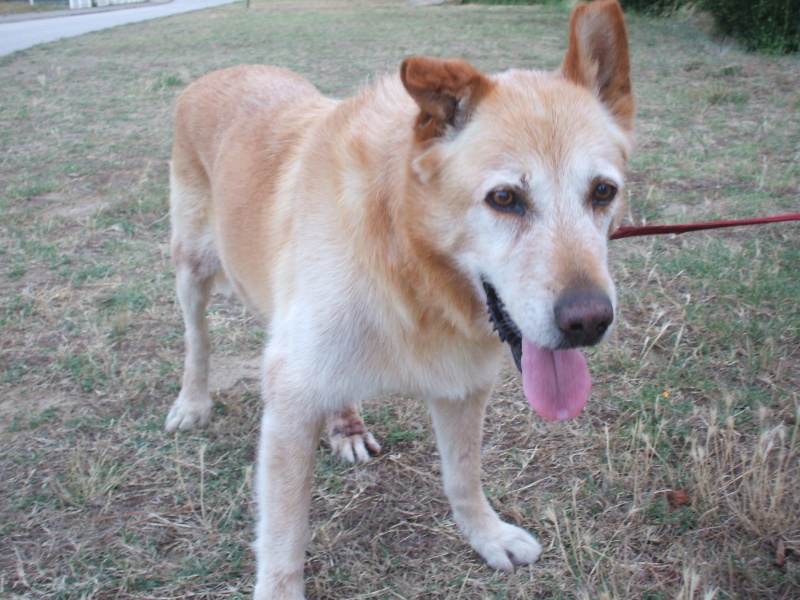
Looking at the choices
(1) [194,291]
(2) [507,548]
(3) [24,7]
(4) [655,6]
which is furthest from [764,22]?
(3) [24,7]

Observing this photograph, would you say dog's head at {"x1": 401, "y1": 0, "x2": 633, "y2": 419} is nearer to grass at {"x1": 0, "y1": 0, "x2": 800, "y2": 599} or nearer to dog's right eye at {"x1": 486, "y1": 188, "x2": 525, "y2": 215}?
dog's right eye at {"x1": 486, "y1": 188, "x2": 525, "y2": 215}

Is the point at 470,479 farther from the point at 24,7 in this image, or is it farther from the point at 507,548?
the point at 24,7

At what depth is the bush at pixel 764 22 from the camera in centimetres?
1026

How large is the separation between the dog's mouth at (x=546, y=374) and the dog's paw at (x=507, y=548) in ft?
2.20

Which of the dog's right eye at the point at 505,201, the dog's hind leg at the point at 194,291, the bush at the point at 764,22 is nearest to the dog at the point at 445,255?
the dog's right eye at the point at 505,201

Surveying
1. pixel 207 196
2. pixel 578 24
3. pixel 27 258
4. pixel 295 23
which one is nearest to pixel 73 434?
pixel 207 196

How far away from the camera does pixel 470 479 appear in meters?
2.60

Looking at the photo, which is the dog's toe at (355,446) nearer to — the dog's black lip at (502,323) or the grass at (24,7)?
the dog's black lip at (502,323)

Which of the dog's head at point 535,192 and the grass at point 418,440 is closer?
the dog's head at point 535,192

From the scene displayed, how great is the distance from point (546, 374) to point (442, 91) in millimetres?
843

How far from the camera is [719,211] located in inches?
188

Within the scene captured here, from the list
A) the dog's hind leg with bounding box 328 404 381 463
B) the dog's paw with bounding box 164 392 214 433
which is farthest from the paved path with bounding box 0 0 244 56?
the dog's hind leg with bounding box 328 404 381 463

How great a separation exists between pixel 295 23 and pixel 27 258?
14.1m

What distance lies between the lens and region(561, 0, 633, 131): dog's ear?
208cm
